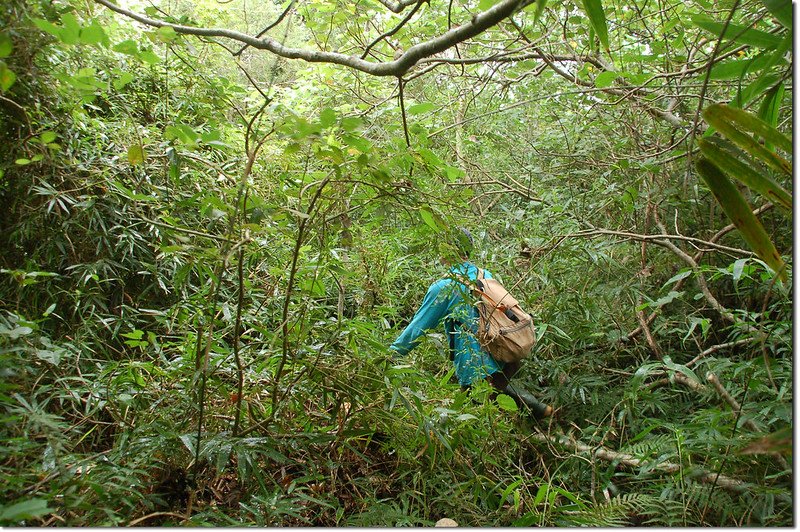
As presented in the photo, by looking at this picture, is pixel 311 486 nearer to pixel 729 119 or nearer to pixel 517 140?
pixel 729 119

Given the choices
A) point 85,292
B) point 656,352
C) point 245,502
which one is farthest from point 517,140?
point 245,502

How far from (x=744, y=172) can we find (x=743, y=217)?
8cm

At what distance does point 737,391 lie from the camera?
1940 mm

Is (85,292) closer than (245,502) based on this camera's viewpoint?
No

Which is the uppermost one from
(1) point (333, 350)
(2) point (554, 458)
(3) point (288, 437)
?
(1) point (333, 350)

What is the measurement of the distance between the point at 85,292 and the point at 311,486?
156 centimetres

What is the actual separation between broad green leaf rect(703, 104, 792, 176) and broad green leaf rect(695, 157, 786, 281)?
0.06 metres

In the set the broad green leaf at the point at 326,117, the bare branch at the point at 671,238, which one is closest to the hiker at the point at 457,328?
the bare branch at the point at 671,238

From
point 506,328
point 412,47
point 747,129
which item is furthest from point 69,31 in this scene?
point 506,328

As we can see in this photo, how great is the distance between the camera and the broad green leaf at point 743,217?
925mm

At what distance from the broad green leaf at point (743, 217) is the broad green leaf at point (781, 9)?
0.26 meters

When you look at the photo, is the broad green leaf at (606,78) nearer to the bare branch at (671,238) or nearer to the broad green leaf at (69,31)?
the bare branch at (671,238)

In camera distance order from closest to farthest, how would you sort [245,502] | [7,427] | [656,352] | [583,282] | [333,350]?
[7,427] → [245,502] → [333,350] → [656,352] → [583,282]

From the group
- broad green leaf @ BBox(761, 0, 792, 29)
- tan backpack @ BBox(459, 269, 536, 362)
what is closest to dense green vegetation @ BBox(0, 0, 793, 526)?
broad green leaf @ BBox(761, 0, 792, 29)
